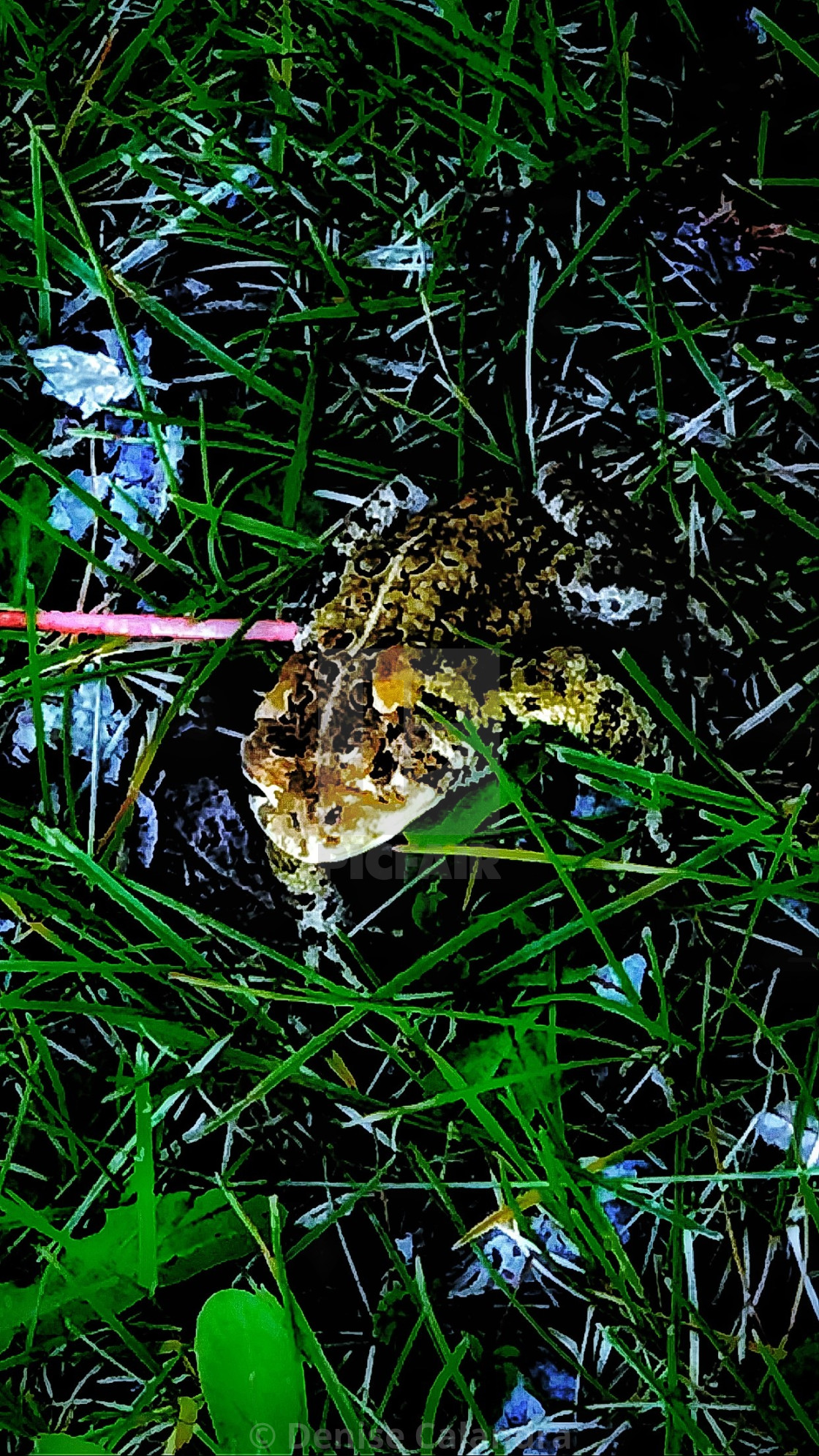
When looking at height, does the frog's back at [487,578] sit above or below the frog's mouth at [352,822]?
above

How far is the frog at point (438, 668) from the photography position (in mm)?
2643

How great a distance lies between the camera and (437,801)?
8.93ft

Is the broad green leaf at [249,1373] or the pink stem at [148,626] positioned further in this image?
the pink stem at [148,626]

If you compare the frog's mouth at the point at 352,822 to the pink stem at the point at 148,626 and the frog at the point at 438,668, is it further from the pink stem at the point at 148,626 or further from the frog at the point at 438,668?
the pink stem at the point at 148,626

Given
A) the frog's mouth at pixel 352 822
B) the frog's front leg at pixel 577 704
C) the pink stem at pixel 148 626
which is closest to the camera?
the frog's mouth at pixel 352 822

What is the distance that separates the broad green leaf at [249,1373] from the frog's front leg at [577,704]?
1.59 meters

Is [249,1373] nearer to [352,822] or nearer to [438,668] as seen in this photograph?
[352,822]

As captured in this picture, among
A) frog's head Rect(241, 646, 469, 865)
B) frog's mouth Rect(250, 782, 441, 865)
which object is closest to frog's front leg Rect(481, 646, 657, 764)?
frog's head Rect(241, 646, 469, 865)

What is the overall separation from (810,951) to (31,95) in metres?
3.53

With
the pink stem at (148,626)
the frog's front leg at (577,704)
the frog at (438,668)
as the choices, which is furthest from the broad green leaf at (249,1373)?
the pink stem at (148,626)

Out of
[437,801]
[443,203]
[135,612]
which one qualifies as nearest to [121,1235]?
[437,801]

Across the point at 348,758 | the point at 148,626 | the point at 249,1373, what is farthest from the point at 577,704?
the point at 249,1373

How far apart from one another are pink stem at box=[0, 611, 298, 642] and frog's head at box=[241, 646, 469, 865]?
0.28 m

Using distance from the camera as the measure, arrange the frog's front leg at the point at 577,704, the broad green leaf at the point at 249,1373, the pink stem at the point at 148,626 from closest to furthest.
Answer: the broad green leaf at the point at 249,1373, the frog's front leg at the point at 577,704, the pink stem at the point at 148,626
